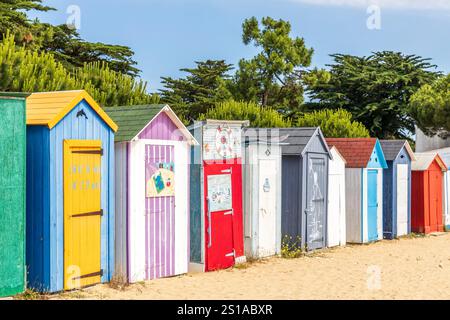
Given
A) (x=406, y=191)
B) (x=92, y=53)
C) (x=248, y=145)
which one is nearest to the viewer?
(x=248, y=145)

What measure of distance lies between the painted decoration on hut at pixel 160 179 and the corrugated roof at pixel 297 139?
3915mm

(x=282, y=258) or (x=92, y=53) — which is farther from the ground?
(x=92, y=53)

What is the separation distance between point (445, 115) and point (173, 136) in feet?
80.7

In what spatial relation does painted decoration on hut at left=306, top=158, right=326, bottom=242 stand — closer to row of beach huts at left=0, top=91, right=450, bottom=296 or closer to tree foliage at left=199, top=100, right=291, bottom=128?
row of beach huts at left=0, top=91, right=450, bottom=296

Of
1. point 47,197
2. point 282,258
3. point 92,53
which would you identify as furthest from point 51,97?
point 92,53

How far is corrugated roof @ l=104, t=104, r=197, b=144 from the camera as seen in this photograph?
31.7 feet

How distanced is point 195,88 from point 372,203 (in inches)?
1286

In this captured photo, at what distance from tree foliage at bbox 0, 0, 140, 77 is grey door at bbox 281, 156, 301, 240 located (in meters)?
21.6

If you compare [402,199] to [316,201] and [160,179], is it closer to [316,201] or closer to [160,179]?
[316,201]

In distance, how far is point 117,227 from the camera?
972cm

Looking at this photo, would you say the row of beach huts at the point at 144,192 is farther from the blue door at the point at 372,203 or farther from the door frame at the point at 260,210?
the blue door at the point at 372,203

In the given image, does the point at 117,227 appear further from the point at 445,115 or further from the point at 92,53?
the point at 92,53

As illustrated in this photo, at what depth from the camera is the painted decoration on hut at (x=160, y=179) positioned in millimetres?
9953

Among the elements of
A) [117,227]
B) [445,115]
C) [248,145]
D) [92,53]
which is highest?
[92,53]
